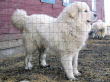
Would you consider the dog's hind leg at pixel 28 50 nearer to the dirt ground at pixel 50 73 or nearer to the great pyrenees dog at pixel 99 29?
the dirt ground at pixel 50 73

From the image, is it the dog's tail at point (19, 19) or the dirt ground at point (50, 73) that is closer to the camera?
the dirt ground at point (50, 73)

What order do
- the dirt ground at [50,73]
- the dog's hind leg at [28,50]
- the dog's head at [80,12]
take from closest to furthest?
the dog's head at [80,12] → the dirt ground at [50,73] → the dog's hind leg at [28,50]

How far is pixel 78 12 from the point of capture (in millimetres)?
3186

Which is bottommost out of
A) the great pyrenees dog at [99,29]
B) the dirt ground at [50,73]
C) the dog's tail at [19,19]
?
the dirt ground at [50,73]

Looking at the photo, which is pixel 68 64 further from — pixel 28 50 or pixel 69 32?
pixel 28 50

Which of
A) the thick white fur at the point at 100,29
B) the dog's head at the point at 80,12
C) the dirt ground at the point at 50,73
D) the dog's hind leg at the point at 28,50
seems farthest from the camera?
the thick white fur at the point at 100,29

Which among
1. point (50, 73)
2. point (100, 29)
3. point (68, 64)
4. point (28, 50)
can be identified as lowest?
point (50, 73)

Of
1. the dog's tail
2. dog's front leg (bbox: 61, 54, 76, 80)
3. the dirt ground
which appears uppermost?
the dog's tail

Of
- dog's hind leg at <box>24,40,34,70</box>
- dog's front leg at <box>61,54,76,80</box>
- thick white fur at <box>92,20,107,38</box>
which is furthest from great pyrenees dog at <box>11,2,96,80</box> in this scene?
thick white fur at <box>92,20,107,38</box>

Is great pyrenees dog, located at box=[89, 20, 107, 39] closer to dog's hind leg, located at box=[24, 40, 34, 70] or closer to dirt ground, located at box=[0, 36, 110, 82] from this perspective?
dirt ground, located at box=[0, 36, 110, 82]

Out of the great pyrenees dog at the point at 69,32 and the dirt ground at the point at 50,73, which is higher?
the great pyrenees dog at the point at 69,32

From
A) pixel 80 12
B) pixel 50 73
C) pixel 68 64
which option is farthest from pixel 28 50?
pixel 80 12

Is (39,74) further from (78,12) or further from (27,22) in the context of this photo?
(78,12)

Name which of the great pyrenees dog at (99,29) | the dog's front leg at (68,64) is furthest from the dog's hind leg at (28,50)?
the great pyrenees dog at (99,29)
